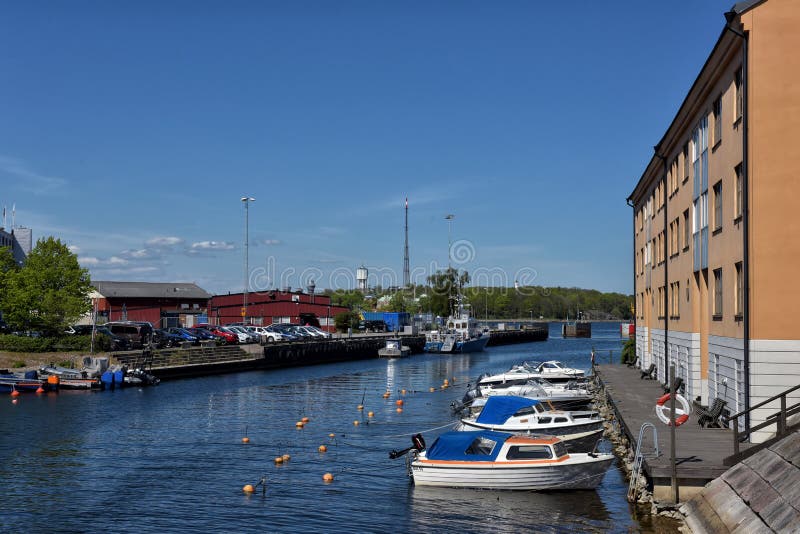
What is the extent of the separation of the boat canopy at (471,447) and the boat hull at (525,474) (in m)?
0.26

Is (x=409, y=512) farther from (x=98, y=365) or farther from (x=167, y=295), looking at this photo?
(x=167, y=295)

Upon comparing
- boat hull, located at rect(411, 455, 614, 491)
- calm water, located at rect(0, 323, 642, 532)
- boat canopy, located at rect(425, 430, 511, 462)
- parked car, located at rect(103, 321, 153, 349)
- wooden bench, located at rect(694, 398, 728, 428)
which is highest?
parked car, located at rect(103, 321, 153, 349)

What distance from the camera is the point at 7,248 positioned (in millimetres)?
77938

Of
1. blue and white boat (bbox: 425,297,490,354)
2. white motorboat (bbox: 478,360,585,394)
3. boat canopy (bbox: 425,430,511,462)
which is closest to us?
boat canopy (bbox: 425,430,511,462)

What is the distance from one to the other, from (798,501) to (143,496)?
19844 mm

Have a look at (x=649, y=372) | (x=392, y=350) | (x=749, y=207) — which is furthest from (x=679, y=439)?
(x=392, y=350)

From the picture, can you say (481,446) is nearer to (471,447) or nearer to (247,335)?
(471,447)

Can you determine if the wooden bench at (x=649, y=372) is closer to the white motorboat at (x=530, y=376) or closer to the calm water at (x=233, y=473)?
the white motorboat at (x=530, y=376)

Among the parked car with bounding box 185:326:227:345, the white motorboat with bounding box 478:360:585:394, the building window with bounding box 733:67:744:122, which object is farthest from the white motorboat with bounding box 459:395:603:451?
the parked car with bounding box 185:326:227:345

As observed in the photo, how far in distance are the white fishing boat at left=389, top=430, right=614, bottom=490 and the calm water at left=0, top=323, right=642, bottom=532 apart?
0.40 meters

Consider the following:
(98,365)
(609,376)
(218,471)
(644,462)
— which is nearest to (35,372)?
(98,365)

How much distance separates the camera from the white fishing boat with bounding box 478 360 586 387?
162 feet

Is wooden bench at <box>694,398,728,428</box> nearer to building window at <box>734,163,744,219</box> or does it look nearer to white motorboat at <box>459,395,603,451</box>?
white motorboat at <box>459,395,603,451</box>

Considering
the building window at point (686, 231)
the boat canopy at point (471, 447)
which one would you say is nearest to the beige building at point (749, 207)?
the building window at point (686, 231)
